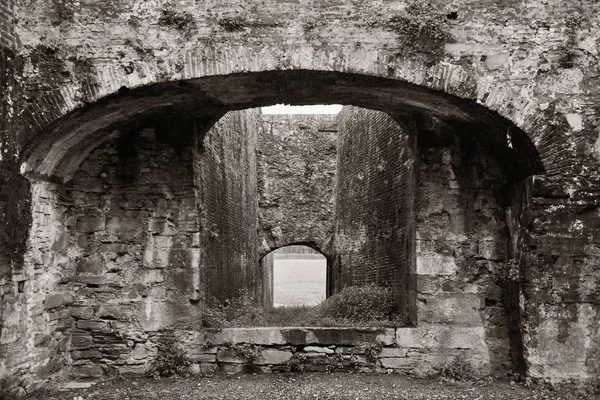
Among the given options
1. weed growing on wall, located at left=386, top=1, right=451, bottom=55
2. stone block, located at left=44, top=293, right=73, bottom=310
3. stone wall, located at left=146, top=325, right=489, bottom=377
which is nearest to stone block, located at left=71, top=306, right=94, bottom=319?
stone block, located at left=44, top=293, right=73, bottom=310

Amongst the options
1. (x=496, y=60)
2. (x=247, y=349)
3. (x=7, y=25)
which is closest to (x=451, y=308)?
(x=247, y=349)

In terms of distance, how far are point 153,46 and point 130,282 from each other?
3.16 m

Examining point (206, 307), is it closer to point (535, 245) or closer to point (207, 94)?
point (207, 94)

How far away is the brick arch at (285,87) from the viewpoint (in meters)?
5.76

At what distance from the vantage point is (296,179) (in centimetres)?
1495

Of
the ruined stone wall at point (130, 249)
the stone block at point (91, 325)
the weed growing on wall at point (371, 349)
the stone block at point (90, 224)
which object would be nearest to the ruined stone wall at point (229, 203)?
the ruined stone wall at point (130, 249)

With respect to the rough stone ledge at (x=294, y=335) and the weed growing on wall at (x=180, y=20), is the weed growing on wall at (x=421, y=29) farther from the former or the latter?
the rough stone ledge at (x=294, y=335)

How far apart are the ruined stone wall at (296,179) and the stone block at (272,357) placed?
7.65 metres

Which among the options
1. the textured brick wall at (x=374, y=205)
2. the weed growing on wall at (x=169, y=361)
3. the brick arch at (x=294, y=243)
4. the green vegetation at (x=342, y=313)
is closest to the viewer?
the weed growing on wall at (x=169, y=361)

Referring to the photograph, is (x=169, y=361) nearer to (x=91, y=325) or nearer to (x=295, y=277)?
(x=91, y=325)

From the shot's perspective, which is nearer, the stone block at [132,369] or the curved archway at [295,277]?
the stone block at [132,369]

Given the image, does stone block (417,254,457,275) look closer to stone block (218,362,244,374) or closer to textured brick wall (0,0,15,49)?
stone block (218,362,244,374)

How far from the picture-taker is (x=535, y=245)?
5996 millimetres

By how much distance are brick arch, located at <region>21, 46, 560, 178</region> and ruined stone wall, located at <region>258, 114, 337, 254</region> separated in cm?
856
